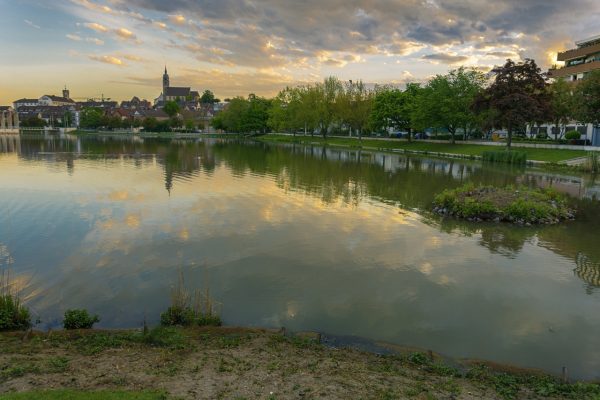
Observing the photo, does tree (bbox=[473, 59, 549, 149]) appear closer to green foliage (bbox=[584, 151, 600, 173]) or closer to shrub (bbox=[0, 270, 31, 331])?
Answer: green foliage (bbox=[584, 151, 600, 173])

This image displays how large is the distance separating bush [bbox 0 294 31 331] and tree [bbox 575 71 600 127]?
65.9m

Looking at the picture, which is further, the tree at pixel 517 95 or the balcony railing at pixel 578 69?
the balcony railing at pixel 578 69

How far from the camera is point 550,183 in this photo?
39812mm

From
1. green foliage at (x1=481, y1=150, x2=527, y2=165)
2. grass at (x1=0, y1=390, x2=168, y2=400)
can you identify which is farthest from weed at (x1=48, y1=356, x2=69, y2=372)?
green foliage at (x1=481, y1=150, x2=527, y2=165)


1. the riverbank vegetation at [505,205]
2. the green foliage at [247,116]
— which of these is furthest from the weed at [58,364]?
the green foliage at [247,116]

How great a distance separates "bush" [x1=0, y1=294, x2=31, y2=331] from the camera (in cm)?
1054

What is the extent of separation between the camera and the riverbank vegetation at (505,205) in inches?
950

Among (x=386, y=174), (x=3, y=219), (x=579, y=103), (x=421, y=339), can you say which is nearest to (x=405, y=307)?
(x=421, y=339)

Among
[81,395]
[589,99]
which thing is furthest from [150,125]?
[81,395]

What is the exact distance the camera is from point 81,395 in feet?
22.9

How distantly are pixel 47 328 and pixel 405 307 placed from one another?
9532 mm

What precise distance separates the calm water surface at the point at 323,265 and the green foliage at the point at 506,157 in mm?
29139

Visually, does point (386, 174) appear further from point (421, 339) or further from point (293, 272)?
point (421, 339)

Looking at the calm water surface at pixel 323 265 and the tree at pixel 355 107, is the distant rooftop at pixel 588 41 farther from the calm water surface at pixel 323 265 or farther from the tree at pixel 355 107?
the calm water surface at pixel 323 265
